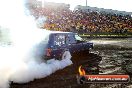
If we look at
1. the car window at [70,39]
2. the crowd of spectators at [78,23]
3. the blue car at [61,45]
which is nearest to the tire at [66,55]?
the blue car at [61,45]

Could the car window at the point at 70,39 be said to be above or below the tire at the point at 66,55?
above

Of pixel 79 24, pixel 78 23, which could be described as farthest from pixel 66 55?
pixel 78 23

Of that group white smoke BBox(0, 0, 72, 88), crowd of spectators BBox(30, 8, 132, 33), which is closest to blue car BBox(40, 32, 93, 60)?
white smoke BBox(0, 0, 72, 88)

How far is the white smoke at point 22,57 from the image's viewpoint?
10031mm

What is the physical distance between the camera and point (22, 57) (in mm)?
11398

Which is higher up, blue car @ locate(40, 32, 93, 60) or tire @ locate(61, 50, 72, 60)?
blue car @ locate(40, 32, 93, 60)

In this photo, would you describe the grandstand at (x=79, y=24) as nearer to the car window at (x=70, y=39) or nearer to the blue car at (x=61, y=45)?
the blue car at (x=61, y=45)

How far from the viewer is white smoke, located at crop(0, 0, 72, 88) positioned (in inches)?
395

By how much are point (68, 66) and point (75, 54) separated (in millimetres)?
962

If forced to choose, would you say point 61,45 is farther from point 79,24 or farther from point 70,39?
point 79,24

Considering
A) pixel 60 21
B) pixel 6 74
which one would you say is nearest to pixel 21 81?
pixel 6 74

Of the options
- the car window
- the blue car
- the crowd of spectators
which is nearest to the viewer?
the blue car

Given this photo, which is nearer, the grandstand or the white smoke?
the white smoke

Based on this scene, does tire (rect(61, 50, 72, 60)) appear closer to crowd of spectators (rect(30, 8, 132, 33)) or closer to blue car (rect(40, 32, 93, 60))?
blue car (rect(40, 32, 93, 60))
